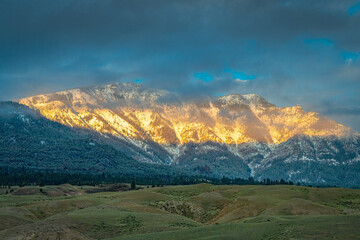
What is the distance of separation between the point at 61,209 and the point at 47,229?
1968 inches

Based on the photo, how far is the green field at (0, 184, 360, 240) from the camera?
7656cm

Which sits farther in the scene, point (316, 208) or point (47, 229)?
point (316, 208)

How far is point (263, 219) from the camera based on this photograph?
94.6m

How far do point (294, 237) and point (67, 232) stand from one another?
43.5 meters

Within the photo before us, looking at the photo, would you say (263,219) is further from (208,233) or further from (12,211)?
(12,211)

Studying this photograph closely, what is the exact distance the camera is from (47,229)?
84.3 meters

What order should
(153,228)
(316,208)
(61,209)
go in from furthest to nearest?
(61,209) < (316,208) < (153,228)

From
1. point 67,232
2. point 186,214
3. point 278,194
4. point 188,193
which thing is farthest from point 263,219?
point 188,193

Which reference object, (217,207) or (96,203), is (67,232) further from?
(217,207)

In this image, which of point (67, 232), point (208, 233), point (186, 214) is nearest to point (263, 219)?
point (208, 233)

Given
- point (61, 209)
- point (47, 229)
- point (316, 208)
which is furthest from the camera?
→ point (61, 209)

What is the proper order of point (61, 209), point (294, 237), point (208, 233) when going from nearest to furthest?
point (294, 237), point (208, 233), point (61, 209)

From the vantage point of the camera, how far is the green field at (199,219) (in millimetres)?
76562

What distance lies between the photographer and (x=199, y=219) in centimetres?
14088
